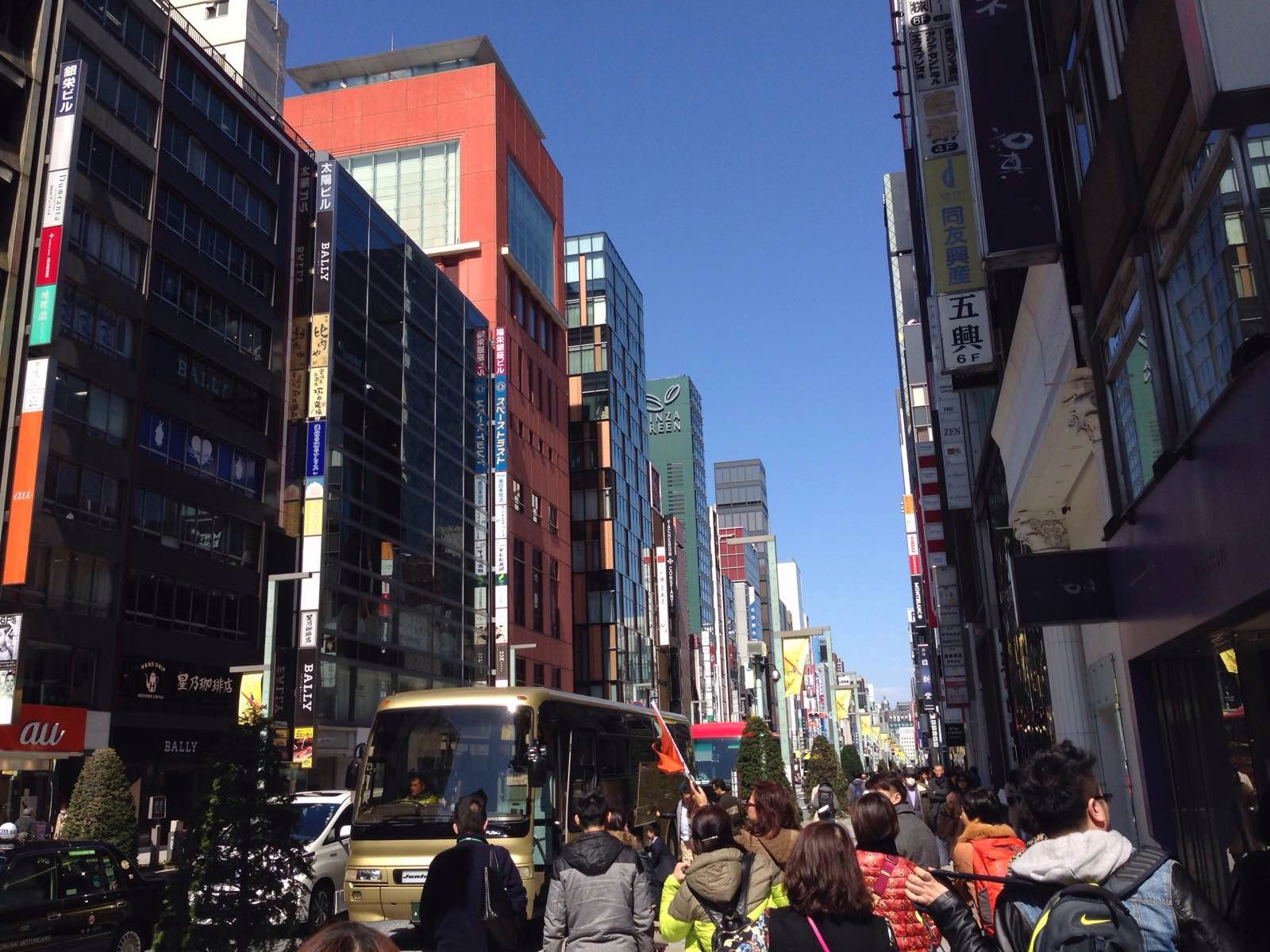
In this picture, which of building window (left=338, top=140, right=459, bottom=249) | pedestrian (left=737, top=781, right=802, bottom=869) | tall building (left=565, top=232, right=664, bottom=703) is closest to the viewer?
pedestrian (left=737, top=781, right=802, bottom=869)

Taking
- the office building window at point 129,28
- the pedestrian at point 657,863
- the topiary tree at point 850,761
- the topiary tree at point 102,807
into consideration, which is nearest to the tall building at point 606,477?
the topiary tree at point 850,761

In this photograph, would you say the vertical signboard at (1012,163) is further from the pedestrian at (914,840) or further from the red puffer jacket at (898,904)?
the red puffer jacket at (898,904)

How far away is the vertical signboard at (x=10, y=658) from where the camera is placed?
27.5m

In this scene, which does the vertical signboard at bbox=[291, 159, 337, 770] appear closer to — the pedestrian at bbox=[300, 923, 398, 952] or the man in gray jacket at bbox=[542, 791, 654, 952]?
the man in gray jacket at bbox=[542, 791, 654, 952]

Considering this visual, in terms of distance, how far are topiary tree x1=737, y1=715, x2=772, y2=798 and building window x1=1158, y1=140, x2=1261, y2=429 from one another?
3300cm

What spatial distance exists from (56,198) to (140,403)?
6655 millimetres

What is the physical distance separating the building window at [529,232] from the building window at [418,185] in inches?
133

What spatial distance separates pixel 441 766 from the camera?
1383 cm

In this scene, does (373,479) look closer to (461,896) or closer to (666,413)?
(461,896)

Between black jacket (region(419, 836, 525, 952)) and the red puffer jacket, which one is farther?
black jacket (region(419, 836, 525, 952))

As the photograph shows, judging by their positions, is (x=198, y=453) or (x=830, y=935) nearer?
(x=830, y=935)

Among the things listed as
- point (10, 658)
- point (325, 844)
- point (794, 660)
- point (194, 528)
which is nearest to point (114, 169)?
point (194, 528)

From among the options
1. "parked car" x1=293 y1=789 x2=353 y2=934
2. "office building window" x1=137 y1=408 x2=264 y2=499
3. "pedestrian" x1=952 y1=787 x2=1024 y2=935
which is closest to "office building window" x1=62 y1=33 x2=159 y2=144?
"office building window" x1=137 y1=408 x2=264 y2=499

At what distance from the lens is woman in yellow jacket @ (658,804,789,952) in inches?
232
